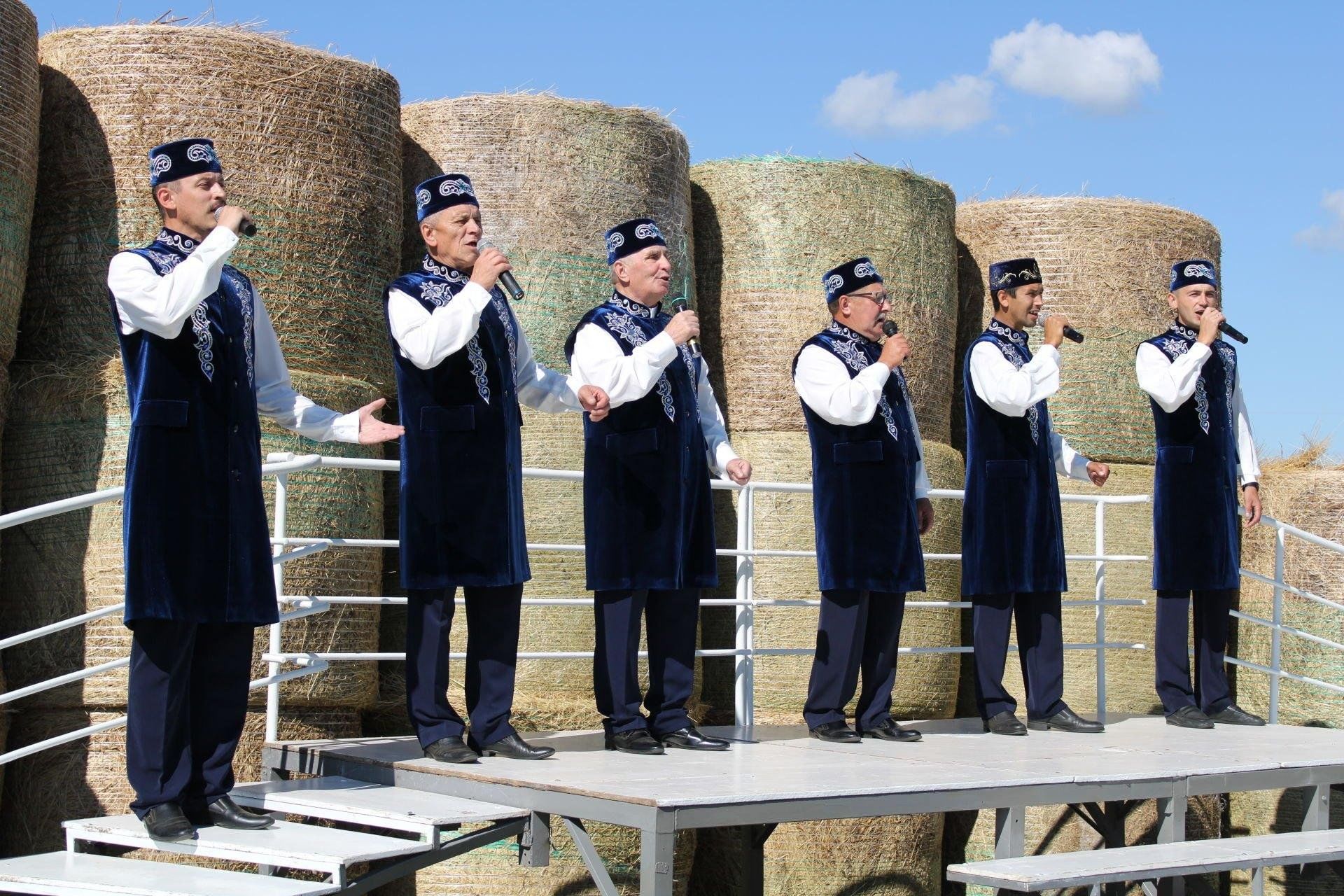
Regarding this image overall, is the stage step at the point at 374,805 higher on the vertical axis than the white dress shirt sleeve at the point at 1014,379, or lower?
lower

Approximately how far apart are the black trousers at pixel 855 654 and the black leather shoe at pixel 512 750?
1.06 m

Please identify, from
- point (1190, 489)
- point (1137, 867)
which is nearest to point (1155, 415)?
point (1190, 489)

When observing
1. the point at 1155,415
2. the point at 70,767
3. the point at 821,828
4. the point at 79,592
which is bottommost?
the point at 821,828

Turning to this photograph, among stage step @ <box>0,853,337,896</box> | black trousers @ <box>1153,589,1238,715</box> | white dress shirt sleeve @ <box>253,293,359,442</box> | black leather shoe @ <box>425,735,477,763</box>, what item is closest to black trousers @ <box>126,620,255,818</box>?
stage step @ <box>0,853,337,896</box>

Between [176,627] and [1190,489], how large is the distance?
369cm

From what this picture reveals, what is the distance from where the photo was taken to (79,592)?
5367 mm

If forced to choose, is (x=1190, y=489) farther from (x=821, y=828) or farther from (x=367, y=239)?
(x=367, y=239)

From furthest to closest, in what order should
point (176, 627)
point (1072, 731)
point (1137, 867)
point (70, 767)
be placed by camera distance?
point (1072, 731)
point (70, 767)
point (1137, 867)
point (176, 627)

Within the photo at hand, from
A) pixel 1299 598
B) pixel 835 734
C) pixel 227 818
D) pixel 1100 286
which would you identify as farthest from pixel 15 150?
pixel 1299 598

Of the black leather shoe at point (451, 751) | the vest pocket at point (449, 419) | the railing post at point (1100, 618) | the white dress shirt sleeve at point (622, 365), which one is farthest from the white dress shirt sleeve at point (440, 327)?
the railing post at point (1100, 618)

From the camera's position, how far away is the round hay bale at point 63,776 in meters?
5.31

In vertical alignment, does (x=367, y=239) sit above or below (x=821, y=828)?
above

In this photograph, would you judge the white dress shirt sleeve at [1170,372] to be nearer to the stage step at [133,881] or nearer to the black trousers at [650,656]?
the black trousers at [650,656]

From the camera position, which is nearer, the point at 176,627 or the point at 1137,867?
the point at 176,627
